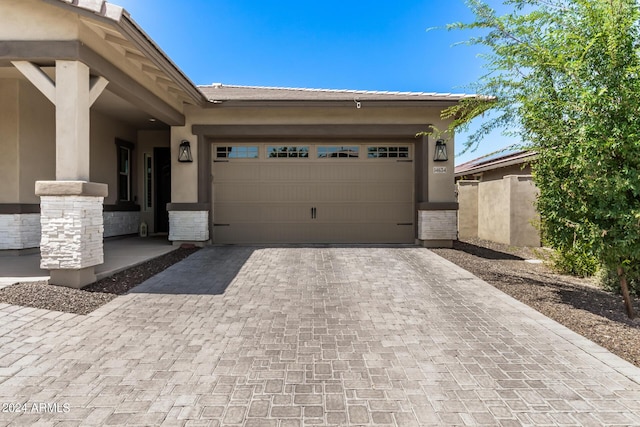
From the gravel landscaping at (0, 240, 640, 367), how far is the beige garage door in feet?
7.28

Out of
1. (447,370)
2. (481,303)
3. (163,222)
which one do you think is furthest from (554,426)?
(163,222)

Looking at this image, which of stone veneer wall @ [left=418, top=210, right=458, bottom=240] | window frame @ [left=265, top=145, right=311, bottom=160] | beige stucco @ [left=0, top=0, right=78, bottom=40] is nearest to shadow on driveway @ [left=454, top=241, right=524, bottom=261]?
stone veneer wall @ [left=418, top=210, right=458, bottom=240]

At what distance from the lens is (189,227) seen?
855 cm

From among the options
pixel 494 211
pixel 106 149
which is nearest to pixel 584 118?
pixel 494 211

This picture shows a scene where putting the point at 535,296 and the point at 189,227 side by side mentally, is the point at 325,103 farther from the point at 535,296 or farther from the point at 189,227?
the point at 535,296

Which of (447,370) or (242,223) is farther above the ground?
(242,223)

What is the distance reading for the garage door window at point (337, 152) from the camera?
9000mm

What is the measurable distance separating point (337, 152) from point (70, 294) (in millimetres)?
6549

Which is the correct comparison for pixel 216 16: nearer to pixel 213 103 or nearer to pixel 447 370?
pixel 213 103

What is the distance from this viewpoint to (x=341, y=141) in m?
8.97

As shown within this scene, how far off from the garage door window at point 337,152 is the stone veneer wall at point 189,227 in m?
3.50

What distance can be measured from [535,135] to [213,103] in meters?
6.80

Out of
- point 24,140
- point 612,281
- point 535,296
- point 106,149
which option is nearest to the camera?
point 535,296

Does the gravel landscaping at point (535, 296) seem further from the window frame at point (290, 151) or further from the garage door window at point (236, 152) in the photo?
the window frame at point (290, 151)
